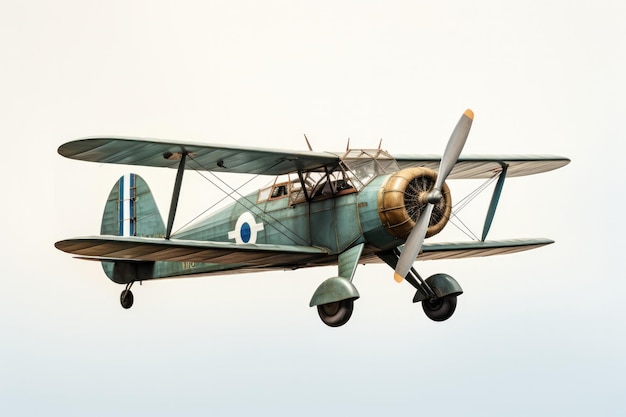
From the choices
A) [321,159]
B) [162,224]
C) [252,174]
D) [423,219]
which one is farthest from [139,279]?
[423,219]

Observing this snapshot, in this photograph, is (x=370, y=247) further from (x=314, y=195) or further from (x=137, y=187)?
(x=137, y=187)

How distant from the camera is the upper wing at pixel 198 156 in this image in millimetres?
15500

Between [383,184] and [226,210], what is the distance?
3722mm

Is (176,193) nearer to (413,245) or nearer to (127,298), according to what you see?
(413,245)

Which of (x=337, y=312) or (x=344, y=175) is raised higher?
(x=344, y=175)

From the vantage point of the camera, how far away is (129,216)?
824 inches

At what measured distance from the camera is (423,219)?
52.3ft

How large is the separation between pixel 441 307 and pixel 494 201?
2653 millimetres

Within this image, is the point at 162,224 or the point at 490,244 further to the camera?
the point at 162,224

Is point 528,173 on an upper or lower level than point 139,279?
upper

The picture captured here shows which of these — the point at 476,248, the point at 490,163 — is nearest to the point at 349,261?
the point at 476,248

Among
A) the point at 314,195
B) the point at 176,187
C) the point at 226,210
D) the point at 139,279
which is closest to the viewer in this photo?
the point at 176,187

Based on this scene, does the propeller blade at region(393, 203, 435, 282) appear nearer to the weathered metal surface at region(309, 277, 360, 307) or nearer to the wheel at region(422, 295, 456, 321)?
the weathered metal surface at region(309, 277, 360, 307)

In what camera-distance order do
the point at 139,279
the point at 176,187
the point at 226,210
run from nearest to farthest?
the point at 176,187 < the point at 226,210 < the point at 139,279
